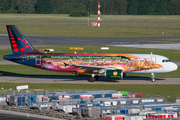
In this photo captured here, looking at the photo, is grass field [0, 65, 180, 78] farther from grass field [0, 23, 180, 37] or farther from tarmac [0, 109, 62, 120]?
grass field [0, 23, 180, 37]

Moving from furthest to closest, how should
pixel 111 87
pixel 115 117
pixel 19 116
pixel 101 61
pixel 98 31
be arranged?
pixel 98 31
pixel 101 61
pixel 111 87
pixel 19 116
pixel 115 117

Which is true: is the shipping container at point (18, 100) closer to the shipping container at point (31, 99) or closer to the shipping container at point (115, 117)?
the shipping container at point (31, 99)

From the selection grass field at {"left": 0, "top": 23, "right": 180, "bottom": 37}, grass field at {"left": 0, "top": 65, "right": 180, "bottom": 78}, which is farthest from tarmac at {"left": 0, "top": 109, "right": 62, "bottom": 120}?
grass field at {"left": 0, "top": 23, "right": 180, "bottom": 37}

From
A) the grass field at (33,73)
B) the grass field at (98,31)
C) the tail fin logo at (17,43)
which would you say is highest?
the grass field at (98,31)

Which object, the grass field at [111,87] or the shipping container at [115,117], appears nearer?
the shipping container at [115,117]

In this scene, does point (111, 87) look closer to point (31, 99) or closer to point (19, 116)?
point (31, 99)

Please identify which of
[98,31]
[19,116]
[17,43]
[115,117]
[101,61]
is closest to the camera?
[115,117]

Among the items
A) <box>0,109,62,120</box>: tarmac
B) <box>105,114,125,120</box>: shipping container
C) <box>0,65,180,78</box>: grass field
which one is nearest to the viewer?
<box>105,114,125,120</box>: shipping container

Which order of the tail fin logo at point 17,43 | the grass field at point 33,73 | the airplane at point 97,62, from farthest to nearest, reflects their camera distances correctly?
the grass field at point 33,73
the tail fin logo at point 17,43
the airplane at point 97,62

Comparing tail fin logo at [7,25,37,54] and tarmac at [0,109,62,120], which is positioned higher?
tail fin logo at [7,25,37,54]

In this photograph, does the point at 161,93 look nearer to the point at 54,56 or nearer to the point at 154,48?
the point at 54,56

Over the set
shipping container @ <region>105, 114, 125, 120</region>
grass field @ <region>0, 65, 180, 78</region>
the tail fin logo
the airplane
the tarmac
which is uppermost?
the tail fin logo

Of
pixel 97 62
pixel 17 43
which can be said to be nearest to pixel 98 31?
pixel 17 43

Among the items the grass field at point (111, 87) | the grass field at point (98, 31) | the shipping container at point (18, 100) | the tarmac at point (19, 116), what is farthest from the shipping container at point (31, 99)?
the grass field at point (98, 31)
